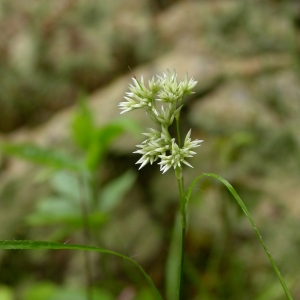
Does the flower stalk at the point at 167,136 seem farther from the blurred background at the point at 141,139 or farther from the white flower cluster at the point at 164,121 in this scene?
the blurred background at the point at 141,139

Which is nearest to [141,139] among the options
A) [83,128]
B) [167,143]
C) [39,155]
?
[83,128]

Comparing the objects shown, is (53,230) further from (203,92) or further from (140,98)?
(140,98)

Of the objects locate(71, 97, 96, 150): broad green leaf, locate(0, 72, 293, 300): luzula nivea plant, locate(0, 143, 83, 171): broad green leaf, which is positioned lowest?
locate(0, 72, 293, 300): luzula nivea plant

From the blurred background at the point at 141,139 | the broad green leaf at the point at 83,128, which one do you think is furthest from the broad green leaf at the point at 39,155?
the broad green leaf at the point at 83,128

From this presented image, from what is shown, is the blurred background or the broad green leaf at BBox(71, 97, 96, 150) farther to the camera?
the blurred background

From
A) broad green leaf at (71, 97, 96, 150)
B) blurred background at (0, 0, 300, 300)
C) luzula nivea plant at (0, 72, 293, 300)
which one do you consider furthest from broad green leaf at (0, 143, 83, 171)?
luzula nivea plant at (0, 72, 293, 300)

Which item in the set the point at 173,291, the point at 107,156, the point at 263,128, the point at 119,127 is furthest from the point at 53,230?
the point at 263,128

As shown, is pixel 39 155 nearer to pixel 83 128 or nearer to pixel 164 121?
pixel 83 128

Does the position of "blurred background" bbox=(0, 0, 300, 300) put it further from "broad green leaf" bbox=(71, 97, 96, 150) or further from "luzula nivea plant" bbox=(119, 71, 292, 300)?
"luzula nivea plant" bbox=(119, 71, 292, 300)
